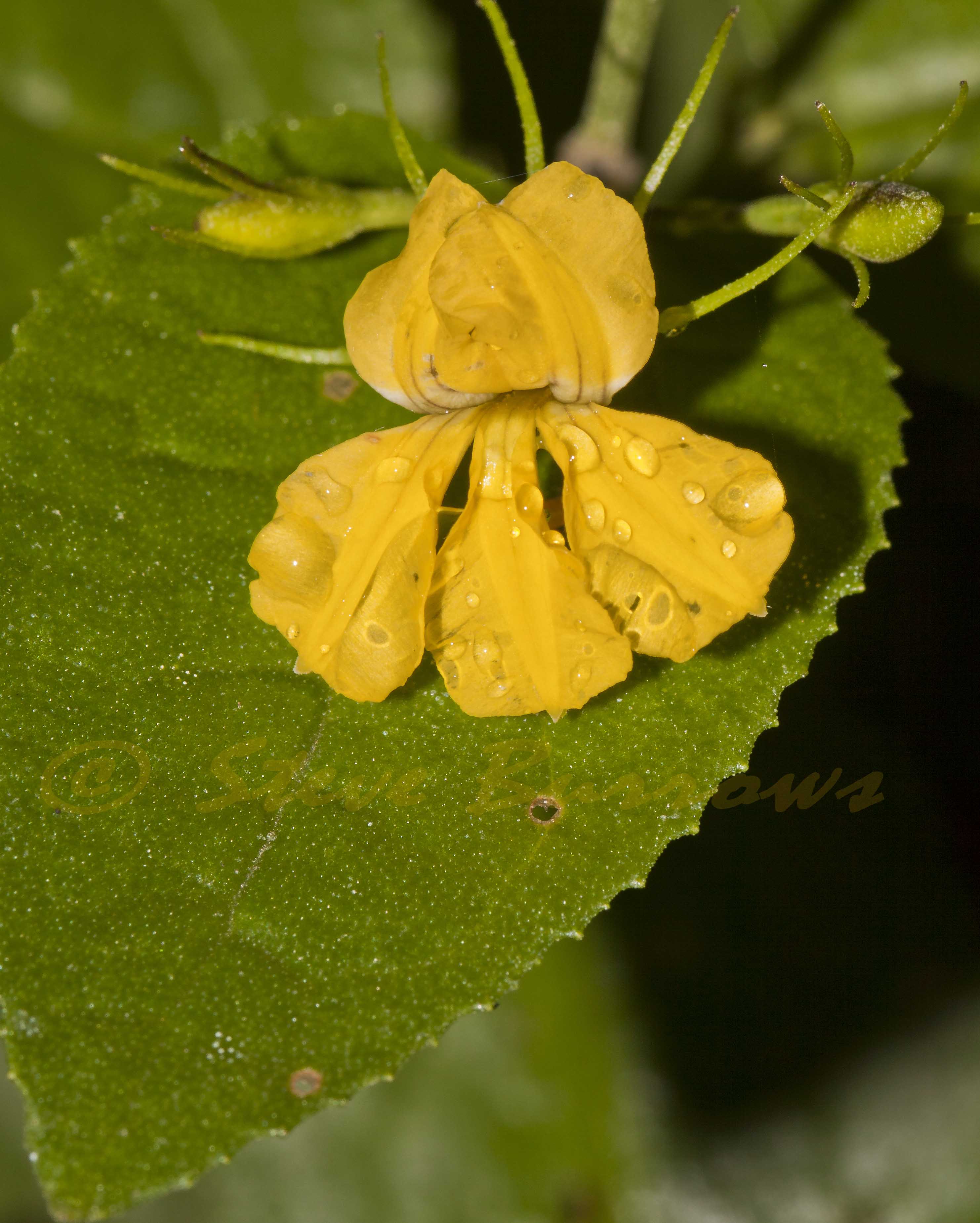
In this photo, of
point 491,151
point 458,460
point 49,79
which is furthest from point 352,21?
point 458,460

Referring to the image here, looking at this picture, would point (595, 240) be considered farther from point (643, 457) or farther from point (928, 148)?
point (928, 148)

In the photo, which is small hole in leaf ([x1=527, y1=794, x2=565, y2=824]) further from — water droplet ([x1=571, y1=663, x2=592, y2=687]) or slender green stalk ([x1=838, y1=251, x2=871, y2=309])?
slender green stalk ([x1=838, y1=251, x2=871, y2=309])

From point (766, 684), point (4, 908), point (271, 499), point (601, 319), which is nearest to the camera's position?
point (601, 319)

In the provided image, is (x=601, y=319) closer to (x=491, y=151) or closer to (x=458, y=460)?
(x=458, y=460)

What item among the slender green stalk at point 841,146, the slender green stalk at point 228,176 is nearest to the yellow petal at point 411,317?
the slender green stalk at point 228,176

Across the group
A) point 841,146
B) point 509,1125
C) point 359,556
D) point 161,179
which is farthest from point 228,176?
point 509,1125

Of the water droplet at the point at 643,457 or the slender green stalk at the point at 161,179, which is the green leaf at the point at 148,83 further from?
the water droplet at the point at 643,457
